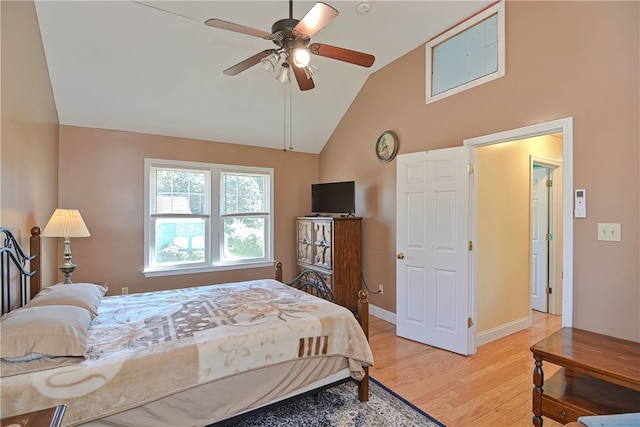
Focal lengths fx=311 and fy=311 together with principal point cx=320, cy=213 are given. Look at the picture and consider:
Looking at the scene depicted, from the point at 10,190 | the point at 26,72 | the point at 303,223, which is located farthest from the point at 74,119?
the point at 303,223

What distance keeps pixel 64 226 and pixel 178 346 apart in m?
2.10

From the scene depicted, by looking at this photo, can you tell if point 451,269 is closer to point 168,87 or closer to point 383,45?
point 383,45

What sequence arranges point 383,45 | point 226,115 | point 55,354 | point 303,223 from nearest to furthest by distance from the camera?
point 55,354
point 383,45
point 226,115
point 303,223

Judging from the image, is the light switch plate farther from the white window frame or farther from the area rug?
the area rug

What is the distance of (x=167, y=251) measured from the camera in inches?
172

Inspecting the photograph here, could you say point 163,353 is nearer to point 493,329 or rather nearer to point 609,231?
point 609,231

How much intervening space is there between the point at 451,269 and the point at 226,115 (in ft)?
11.4

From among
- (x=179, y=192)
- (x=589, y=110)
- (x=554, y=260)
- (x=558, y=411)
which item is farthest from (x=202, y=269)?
(x=554, y=260)

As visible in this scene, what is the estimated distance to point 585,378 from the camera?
82.7 inches

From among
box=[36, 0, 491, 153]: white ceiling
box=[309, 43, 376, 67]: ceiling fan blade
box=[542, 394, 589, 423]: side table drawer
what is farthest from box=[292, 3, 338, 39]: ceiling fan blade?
box=[542, 394, 589, 423]: side table drawer

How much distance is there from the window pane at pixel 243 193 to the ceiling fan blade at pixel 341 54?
2953 millimetres

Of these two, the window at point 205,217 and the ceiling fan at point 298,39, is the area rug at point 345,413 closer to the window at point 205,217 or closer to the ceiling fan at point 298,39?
the ceiling fan at point 298,39

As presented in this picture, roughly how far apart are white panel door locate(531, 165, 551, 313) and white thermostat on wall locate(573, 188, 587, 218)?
8.34 ft

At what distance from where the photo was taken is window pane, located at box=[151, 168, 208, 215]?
4.30 m
